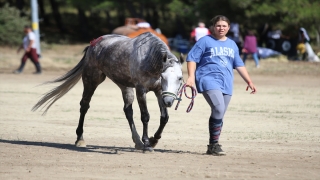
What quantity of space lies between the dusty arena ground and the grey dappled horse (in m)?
0.54

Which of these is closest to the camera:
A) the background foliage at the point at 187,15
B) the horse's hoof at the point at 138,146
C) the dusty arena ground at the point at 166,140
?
the dusty arena ground at the point at 166,140

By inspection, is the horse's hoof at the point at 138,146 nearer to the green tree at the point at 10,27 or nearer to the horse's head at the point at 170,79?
the horse's head at the point at 170,79

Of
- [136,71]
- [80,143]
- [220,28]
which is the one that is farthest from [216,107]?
[80,143]

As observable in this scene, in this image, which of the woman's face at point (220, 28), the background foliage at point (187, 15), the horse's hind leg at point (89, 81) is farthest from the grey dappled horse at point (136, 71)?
the background foliage at point (187, 15)

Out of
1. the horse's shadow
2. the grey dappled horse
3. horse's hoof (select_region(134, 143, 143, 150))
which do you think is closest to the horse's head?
the grey dappled horse

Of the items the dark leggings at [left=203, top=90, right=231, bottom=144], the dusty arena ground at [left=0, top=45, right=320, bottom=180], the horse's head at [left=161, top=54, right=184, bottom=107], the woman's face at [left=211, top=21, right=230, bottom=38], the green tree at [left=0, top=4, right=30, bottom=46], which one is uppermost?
the woman's face at [left=211, top=21, right=230, bottom=38]

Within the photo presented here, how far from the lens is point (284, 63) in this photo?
28516 millimetres

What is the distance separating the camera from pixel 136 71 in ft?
30.5

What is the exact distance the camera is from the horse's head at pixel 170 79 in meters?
8.52

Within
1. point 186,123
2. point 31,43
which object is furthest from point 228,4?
point 186,123

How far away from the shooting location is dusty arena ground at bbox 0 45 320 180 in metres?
7.79

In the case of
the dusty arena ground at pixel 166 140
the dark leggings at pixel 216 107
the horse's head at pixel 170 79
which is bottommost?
the dusty arena ground at pixel 166 140

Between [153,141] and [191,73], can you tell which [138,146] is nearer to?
[153,141]

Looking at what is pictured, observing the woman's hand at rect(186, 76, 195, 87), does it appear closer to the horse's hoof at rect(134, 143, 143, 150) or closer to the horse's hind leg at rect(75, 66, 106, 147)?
the horse's hoof at rect(134, 143, 143, 150)
